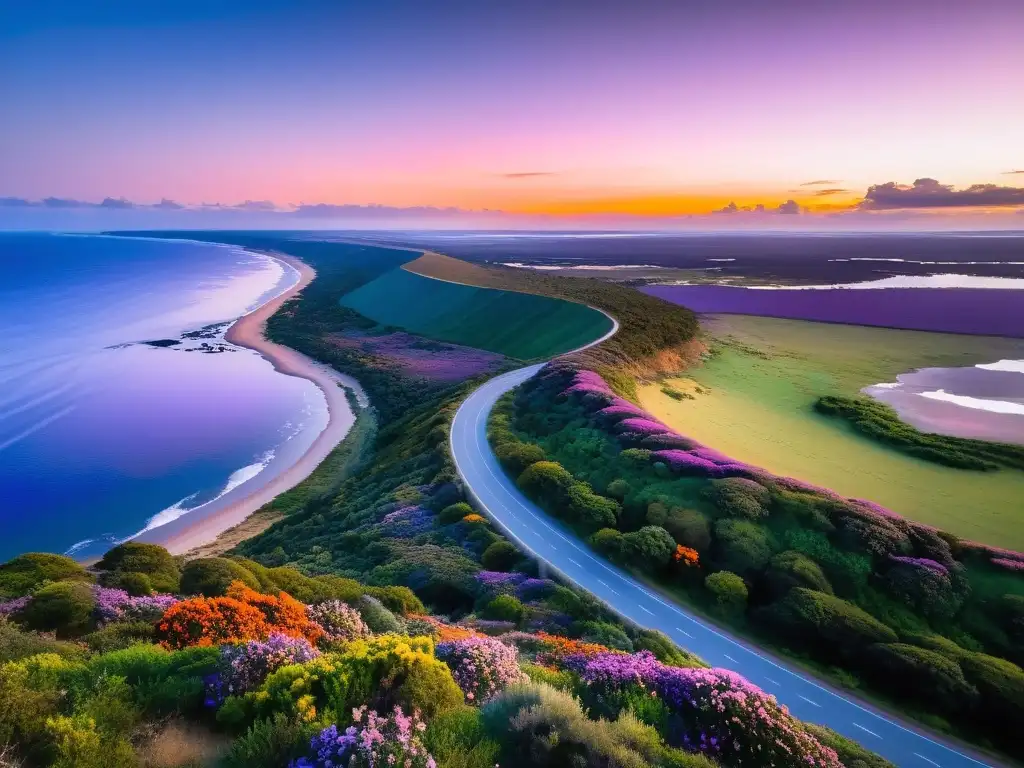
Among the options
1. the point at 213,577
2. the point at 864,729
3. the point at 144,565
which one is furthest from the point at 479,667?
the point at 144,565

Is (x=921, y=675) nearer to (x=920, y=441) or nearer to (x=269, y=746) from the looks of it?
(x=269, y=746)

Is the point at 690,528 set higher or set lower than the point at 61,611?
lower

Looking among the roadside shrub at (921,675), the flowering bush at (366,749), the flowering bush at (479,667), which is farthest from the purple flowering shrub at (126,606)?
the roadside shrub at (921,675)

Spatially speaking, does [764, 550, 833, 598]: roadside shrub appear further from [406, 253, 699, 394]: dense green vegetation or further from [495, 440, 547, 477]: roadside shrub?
[406, 253, 699, 394]: dense green vegetation

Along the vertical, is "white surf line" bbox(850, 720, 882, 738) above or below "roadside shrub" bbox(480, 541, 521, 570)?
below

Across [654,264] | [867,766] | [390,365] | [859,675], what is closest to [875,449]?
[859,675]

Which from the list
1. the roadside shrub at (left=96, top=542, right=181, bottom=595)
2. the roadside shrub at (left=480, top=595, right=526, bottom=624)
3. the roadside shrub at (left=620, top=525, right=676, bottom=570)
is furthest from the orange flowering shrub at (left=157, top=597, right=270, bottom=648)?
the roadside shrub at (left=620, top=525, right=676, bottom=570)
